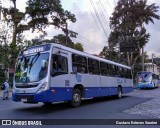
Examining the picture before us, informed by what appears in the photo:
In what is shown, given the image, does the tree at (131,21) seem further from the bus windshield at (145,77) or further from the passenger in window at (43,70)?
the passenger in window at (43,70)

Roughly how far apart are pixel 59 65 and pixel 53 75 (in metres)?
0.83

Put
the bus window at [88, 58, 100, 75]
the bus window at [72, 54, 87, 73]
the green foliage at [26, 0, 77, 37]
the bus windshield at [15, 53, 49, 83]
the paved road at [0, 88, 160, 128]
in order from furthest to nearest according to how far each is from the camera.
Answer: the green foliage at [26, 0, 77, 37], the bus window at [88, 58, 100, 75], the bus window at [72, 54, 87, 73], the bus windshield at [15, 53, 49, 83], the paved road at [0, 88, 160, 128]

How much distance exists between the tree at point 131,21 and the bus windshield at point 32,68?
35268 millimetres

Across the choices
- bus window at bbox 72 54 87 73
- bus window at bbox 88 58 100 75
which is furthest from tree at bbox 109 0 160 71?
bus window at bbox 72 54 87 73

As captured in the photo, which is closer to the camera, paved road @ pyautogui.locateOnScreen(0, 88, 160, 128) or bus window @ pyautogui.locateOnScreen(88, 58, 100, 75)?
paved road @ pyautogui.locateOnScreen(0, 88, 160, 128)

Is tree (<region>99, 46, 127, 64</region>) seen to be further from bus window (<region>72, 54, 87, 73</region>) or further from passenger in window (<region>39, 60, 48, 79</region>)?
passenger in window (<region>39, 60, 48, 79</region>)

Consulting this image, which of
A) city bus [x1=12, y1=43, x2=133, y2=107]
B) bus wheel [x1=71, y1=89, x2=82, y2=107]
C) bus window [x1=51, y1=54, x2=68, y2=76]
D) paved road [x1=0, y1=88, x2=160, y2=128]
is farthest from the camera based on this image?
bus wheel [x1=71, y1=89, x2=82, y2=107]

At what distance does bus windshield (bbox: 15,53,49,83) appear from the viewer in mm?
14484

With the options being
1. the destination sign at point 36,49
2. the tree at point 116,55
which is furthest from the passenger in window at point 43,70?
the tree at point 116,55

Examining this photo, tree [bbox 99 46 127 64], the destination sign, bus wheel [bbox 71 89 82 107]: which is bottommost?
bus wheel [bbox 71 89 82 107]

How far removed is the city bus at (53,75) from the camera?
1430 cm

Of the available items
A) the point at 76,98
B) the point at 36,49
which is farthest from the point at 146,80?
the point at 36,49

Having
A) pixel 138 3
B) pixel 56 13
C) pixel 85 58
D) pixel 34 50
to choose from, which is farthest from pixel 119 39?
pixel 34 50

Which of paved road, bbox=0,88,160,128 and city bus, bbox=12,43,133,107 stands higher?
city bus, bbox=12,43,133,107
